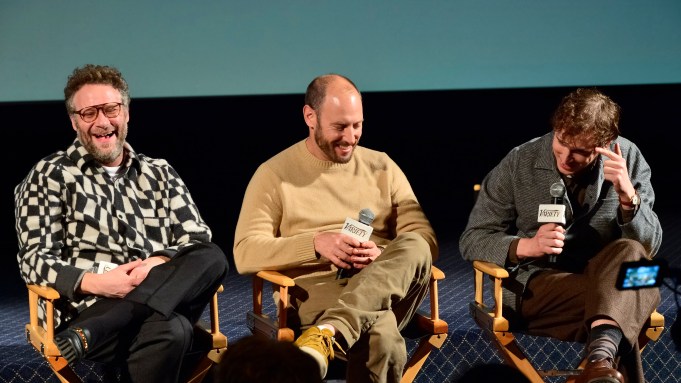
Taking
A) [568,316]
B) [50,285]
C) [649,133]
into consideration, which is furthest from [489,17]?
[50,285]

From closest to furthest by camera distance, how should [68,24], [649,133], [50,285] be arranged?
[50,285] → [68,24] → [649,133]

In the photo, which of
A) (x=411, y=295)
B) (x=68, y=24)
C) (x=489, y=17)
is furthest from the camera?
(x=489, y=17)

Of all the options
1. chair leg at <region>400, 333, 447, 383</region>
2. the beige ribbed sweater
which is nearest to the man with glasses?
the beige ribbed sweater

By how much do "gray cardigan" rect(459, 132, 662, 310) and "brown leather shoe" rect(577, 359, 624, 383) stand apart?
54cm

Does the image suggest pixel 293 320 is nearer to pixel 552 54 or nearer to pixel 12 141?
pixel 12 141

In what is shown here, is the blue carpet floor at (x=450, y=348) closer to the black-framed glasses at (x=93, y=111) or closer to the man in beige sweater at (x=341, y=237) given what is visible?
the man in beige sweater at (x=341, y=237)

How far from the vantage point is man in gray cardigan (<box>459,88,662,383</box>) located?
10.2ft

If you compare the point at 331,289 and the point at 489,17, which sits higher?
the point at 489,17

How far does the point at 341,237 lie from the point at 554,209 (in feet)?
2.24

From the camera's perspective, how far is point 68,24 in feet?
16.4

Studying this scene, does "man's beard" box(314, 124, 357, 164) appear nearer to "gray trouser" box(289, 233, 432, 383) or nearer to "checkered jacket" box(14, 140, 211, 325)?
"gray trouser" box(289, 233, 432, 383)

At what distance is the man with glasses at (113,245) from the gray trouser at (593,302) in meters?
1.08

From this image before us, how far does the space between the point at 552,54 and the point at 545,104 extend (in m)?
0.35

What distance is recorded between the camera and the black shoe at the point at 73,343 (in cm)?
274
